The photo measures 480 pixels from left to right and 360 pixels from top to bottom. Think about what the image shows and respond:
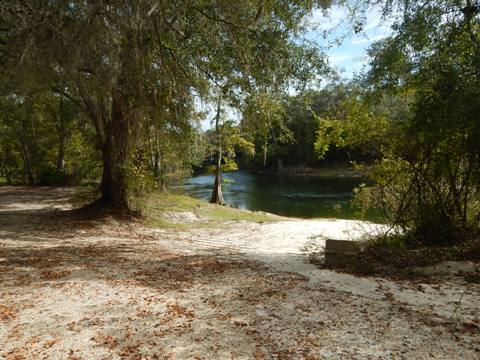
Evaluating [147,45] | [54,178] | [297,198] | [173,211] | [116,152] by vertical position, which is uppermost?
[147,45]

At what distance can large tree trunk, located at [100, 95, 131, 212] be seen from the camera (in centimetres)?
1038

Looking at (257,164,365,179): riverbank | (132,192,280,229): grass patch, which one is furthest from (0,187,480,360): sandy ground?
(257,164,365,179): riverbank

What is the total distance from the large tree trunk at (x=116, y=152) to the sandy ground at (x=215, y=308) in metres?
3.29

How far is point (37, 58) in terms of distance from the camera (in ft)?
20.4

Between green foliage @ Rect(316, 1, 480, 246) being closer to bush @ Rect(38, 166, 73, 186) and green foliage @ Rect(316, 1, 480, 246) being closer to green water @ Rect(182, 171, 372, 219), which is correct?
green water @ Rect(182, 171, 372, 219)

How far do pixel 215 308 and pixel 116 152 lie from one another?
24.0 feet

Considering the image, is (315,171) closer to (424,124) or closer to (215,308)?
(424,124)

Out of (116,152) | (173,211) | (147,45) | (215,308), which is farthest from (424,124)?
(173,211)

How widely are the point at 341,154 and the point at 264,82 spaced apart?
4795 cm

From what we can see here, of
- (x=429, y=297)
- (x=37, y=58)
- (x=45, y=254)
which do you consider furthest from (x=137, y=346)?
(x=37, y=58)

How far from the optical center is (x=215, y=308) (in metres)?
4.27

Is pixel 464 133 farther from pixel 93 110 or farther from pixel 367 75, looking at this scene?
pixel 93 110

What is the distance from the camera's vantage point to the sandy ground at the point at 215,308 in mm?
3283

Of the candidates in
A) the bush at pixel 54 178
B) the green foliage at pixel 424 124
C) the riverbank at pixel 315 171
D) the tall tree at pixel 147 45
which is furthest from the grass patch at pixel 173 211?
the riverbank at pixel 315 171
